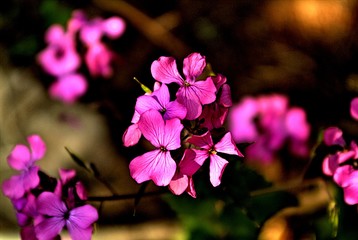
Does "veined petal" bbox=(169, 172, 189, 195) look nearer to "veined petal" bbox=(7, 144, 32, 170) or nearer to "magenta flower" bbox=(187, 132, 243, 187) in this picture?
"magenta flower" bbox=(187, 132, 243, 187)

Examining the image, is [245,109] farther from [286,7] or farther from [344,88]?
[286,7]

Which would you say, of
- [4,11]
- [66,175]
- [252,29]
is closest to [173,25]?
[252,29]

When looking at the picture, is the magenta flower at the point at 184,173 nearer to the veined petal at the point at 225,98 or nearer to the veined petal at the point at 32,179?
the veined petal at the point at 225,98

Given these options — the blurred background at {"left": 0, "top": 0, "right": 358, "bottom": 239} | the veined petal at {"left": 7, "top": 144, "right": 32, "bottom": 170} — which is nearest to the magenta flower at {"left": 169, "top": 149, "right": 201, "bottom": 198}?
the veined petal at {"left": 7, "top": 144, "right": 32, "bottom": 170}

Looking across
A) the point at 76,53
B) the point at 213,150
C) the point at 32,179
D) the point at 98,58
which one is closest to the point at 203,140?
the point at 213,150

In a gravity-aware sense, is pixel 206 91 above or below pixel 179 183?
above

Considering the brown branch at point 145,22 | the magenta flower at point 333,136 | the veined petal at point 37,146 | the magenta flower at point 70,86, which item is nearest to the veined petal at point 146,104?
the veined petal at point 37,146

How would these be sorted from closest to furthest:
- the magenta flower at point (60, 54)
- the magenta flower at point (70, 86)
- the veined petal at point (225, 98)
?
the veined petal at point (225, 98), the magenta flower at point (60, 54), the magenta flower at point (70, 86)

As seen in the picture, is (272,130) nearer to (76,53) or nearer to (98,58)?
(98,58)
